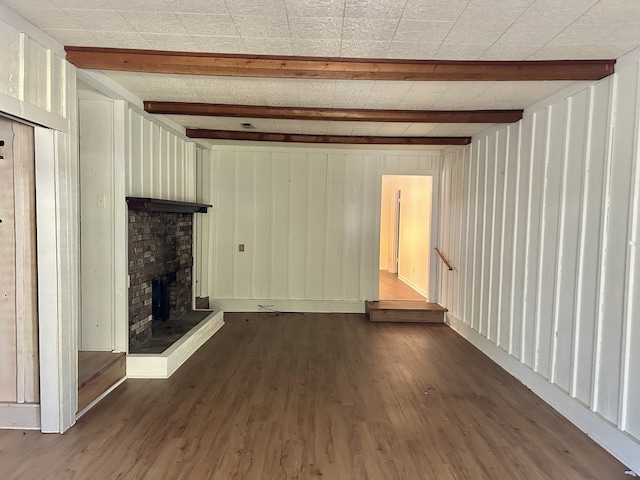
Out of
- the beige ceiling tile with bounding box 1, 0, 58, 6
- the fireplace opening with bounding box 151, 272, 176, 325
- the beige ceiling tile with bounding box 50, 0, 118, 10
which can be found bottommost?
the fireplace opening with bounding box 151, 272, 176, 325

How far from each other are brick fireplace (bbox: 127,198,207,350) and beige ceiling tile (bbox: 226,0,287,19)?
2144mm

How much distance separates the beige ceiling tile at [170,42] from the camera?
2.51 m

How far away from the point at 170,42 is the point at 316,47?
1006 millimetres

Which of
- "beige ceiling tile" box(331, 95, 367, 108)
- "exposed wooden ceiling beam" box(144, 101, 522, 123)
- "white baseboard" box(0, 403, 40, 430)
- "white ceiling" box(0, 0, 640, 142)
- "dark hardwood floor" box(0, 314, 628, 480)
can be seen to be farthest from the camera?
"exposed wooden ceiling beam" box(144, 101, 522, 123)

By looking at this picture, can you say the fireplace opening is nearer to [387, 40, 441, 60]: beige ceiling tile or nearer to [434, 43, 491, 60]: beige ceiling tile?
[387, 40, 441, 60]: beige ceiling tile

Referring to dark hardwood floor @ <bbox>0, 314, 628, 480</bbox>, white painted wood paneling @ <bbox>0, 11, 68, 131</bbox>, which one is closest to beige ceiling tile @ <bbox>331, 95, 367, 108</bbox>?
white painted wood paneling @ <bbox>0, 11, 68, 131</bbox>

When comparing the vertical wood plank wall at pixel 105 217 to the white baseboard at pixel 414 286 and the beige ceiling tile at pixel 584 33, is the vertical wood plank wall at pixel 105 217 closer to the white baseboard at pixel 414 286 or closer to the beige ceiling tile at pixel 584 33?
the beige ceiling tile at pixel 584 33

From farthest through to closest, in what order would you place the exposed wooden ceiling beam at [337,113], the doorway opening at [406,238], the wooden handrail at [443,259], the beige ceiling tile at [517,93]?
the doorway opening at [406,238] → the wooden handrail at [443,259] → the exposed wooden ceiling beam at [337,113] → the beige ceiling tile at [517,93]

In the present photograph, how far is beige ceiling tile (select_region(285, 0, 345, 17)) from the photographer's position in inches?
80.7

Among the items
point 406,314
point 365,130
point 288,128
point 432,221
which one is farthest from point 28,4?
point 432,221

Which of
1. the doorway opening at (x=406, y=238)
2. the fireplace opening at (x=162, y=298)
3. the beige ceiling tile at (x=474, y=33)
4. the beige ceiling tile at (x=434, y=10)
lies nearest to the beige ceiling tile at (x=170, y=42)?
the beige ceiling tile at (x=434, y=10)

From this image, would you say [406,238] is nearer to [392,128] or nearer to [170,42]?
[392,128]

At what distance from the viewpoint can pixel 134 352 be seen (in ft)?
12.7

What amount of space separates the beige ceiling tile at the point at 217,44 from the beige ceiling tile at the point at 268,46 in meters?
0.06
